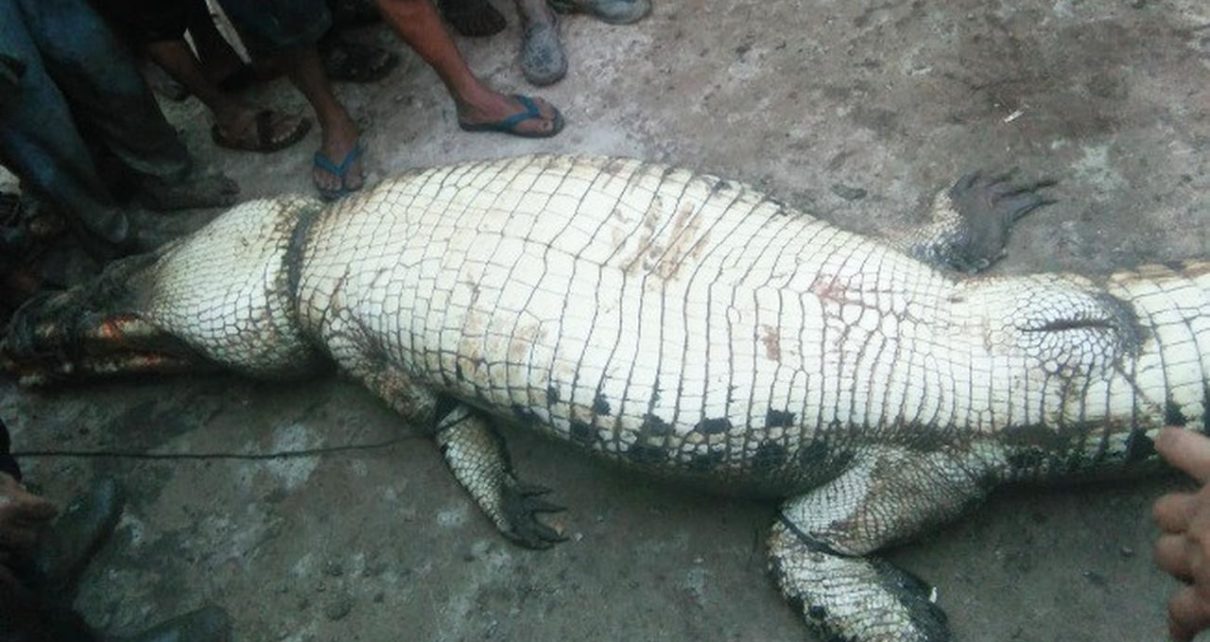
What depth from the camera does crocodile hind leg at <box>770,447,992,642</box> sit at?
3.01 meters

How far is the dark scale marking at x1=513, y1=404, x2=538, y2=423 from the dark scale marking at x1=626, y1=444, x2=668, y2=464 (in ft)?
1.04

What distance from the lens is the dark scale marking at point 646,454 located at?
3039 mm

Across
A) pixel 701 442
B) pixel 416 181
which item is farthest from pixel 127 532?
pixel 701 442

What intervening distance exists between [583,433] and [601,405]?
14 centimetres

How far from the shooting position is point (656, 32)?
15.6ft

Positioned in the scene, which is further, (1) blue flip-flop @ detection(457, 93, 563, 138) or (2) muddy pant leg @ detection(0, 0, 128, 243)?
(1) blue flip-flop @ detection(457, 93, 563, 138)

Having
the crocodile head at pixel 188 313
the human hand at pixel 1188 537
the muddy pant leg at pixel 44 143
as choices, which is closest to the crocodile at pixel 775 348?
the crocodile head at pixel 188 313

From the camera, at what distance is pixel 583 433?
3.11 meters

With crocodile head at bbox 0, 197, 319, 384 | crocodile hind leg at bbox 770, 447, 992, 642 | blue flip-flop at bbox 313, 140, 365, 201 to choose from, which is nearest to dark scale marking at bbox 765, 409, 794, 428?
crocodile hind leg at bbox 770, 447, 992, 642

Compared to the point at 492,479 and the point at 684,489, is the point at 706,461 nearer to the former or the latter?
the point at 684,489

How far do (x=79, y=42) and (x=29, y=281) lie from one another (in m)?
1.09

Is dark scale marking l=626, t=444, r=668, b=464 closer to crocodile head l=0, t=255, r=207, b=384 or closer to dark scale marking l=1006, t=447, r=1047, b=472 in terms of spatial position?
dark scale marking l=1006, t=447, r=1047, b=472

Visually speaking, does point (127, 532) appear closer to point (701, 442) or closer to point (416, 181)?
point (416, 181)

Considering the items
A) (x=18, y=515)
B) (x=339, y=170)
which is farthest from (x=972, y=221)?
(x=18, y=515)
